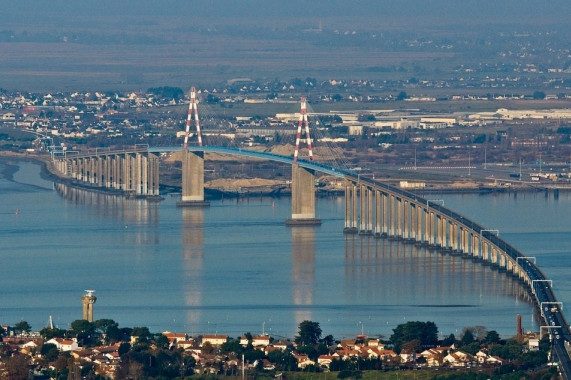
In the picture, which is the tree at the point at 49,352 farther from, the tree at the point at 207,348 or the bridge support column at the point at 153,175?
the bridge support column at the point at 153,175

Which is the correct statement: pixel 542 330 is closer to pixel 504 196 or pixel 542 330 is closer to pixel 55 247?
pixel 55 247

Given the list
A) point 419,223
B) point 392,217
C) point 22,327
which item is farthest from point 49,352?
point 392,217

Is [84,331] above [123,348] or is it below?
above

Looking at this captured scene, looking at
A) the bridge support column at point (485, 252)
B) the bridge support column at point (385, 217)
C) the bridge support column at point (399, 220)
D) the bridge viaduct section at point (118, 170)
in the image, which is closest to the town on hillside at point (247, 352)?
the bridge support column at point (485, 252)

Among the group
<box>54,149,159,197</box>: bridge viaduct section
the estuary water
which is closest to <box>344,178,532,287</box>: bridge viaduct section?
the estuary water

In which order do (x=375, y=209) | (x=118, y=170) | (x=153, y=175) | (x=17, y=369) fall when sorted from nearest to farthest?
(x=17, y=369), (x=375, y=209), (x=153, y=175), (x=118, y=170)

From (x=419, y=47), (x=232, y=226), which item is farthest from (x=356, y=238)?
(x=419, y=47)

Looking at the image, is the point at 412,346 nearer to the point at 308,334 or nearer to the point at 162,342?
the point at 308,334
